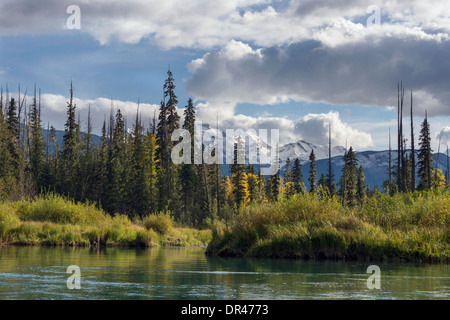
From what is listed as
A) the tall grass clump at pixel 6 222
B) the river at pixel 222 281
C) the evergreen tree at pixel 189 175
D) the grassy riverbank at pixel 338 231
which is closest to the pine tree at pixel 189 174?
the evergreen tree at pixel 189 175

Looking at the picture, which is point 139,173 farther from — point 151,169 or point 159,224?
point 159,224

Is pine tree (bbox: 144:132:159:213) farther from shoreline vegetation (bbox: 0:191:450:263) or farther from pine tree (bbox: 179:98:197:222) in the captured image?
shoreline vegetation (bbox: 0:191:450:263)

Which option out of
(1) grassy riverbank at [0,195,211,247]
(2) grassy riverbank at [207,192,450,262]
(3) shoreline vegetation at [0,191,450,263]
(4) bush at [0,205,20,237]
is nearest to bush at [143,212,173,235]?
(1) grassy riverbank at [0,195,211,247]

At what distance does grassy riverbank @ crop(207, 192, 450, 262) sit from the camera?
22.7 meters

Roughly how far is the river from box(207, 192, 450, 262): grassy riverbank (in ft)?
6.80

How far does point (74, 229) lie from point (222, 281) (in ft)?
76.8

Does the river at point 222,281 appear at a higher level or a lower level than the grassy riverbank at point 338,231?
lower

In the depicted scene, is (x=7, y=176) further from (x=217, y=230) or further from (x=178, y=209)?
(x=217, y=230)

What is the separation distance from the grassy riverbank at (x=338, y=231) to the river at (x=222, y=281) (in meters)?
2.07

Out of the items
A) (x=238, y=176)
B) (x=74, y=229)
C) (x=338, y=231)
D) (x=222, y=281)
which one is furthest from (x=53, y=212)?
(x=238, y=176)

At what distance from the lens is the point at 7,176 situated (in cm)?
6706

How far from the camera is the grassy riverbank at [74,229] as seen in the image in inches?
1319

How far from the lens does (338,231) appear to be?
77.4ft

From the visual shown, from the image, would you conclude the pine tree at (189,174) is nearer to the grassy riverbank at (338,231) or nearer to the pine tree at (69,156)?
the pine tree at (69,156)
